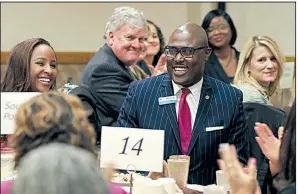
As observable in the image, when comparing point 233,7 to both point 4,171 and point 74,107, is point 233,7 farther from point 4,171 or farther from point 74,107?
point 74,107

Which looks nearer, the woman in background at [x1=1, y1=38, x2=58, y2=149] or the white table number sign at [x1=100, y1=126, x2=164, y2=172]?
the white table number sign at [x1=100, y1=126, x2=164, y2=172]

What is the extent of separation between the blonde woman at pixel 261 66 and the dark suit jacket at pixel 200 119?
728 millimetres

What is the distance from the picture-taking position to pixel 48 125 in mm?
1540

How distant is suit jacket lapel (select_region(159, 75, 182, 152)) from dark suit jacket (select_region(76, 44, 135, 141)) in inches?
20.5

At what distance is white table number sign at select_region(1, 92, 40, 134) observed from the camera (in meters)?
2.24

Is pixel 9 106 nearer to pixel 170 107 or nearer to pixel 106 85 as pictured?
pixel 170 107

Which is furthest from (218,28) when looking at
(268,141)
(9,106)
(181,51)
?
(9,106)

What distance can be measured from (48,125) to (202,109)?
1500 millimetres

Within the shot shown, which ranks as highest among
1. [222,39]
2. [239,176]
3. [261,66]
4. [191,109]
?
[222,39]

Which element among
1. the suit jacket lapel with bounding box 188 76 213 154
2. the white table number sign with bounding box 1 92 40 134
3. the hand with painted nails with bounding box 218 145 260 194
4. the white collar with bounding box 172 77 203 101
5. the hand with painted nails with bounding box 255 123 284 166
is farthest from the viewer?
the white collar with bounding box 172 77 203 101

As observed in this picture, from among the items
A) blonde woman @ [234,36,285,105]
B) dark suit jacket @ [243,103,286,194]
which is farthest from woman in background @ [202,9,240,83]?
dark suit jacket @ [243,103,286,194]

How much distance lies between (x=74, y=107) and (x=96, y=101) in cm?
185

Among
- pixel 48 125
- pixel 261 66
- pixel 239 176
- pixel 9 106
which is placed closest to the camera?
pixel 48 125

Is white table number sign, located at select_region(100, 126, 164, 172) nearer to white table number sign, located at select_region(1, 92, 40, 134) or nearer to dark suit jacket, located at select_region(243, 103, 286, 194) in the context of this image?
white table number sign, located at select_region(1, 92, 40, 134)
